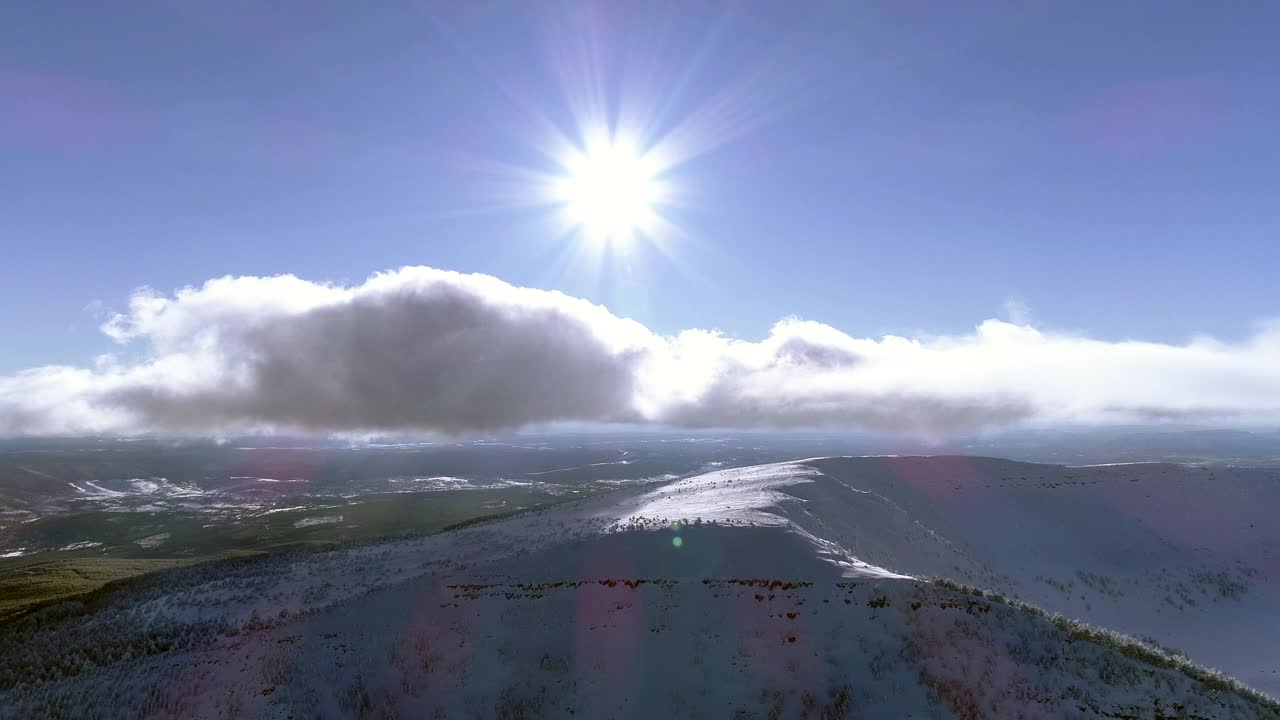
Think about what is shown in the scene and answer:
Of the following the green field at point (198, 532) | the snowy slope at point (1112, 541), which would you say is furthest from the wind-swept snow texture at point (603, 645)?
the green field at point (198, 532)

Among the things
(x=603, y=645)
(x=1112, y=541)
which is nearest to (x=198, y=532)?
(x=603, y=645)

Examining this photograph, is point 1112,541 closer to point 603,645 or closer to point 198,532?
point 603,645

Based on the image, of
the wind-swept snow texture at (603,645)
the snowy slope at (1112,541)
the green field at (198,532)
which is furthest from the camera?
the green field at (198,532)

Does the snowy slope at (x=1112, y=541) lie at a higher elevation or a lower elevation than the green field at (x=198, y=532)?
higher

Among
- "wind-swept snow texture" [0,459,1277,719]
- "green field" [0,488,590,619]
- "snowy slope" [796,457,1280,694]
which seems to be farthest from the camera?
"green field" [0,488,590,619]

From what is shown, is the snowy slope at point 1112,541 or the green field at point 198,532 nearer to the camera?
the snowy slope at point 1112,541

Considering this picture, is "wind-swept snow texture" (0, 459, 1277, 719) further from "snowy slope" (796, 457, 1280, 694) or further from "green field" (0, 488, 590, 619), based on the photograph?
"green field" (0, 488, 590, 619)

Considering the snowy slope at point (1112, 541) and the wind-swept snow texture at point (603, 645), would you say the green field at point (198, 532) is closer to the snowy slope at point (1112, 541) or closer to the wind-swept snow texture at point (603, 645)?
the snowy slope at point (1112, 541)

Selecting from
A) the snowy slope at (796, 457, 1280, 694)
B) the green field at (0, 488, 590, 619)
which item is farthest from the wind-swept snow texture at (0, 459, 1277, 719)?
the green field at (0, 488, 590, 619)
